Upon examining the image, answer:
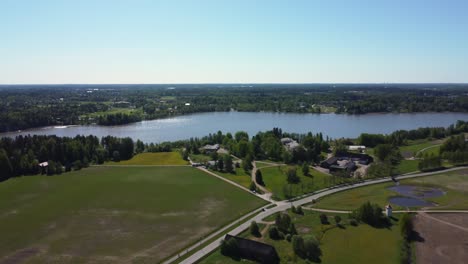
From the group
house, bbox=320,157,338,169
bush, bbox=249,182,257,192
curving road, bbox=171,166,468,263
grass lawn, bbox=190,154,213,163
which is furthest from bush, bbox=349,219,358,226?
grass lawn, bbox=190,154,213,163

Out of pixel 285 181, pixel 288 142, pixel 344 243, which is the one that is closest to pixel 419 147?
pixel 288 142

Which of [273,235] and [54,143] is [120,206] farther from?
[54,143]

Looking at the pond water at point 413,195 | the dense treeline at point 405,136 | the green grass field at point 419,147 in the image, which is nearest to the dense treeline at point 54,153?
the pond water at point 413,195

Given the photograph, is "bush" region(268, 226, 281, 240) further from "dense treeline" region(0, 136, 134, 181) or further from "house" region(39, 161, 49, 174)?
"house" region(39, 161, 49, 174)

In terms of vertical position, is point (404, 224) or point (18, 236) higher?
point (404, 224)

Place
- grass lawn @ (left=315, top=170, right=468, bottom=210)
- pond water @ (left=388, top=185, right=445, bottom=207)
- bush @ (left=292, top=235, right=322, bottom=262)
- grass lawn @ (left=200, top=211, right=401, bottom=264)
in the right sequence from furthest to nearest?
pond water @ (left=388, top=185, right=445, bottom=207)
grass lawn @ (left=315, top=170, right=468, bottom=210)
bush @ (left=292, top=235, right=322, bottom=262)
grass lawn @ (left=200, top=211, right=401, bottom=264)

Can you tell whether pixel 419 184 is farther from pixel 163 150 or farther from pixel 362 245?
pixel 163 150

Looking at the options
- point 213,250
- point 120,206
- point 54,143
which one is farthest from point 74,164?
point 213,250

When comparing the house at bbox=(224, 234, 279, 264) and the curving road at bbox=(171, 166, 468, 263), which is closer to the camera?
the house at bbox=(224, 234, 279, 264)
